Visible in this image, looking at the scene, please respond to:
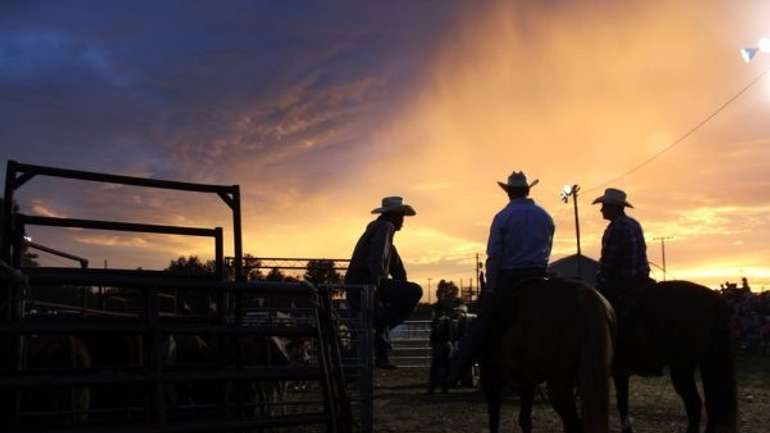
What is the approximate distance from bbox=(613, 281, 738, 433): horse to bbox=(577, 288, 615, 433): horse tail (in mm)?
2158

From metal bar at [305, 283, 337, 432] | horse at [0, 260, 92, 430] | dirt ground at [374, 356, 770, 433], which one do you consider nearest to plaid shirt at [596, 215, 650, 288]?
dirt ground at [374, 356, 770, 433]

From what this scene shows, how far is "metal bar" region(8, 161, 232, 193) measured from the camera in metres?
4.84

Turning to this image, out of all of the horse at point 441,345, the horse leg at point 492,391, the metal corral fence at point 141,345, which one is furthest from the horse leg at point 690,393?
the horse at point 441,345

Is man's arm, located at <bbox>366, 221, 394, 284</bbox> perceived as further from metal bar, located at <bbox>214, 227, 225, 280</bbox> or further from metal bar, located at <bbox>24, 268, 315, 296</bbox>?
metal bar, located at <bbox>24, 268, 315, 296</bbox>

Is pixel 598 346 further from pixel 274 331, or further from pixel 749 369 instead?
pixel 749 369

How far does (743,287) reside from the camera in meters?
28.4

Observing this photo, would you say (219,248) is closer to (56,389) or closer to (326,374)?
(56,389)

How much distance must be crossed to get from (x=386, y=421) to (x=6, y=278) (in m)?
7.17

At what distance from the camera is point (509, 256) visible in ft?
23.3

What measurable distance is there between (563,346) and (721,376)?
2491 mm

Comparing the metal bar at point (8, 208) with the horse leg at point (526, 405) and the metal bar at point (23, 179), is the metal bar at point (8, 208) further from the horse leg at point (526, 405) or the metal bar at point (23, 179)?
the horse leg at point (526, 405)

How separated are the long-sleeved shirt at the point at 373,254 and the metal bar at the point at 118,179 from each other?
278 cm

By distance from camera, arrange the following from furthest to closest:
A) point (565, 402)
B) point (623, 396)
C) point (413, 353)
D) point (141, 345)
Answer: point (413, 353), point (623, 396), point (141, 345), point (565, 402)

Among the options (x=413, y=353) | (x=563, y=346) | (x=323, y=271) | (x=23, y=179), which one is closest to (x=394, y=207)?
(x=563, y=346)
